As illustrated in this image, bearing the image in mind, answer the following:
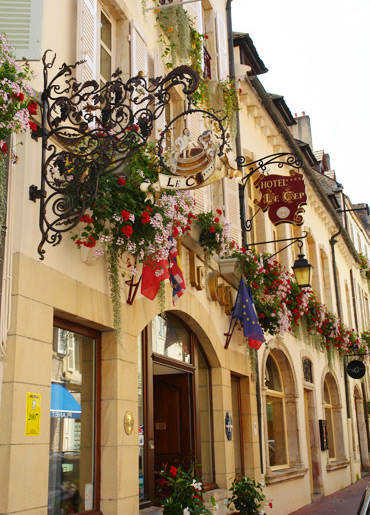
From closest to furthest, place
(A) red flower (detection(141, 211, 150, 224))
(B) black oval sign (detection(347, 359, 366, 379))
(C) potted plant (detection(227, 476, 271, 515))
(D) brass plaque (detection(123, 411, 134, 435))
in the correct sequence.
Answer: (A) red flower (detection(141, 211, 150, 224))
(D) brass plaque (detection(123, 411, 134, 435))
(C) potted plant (detection(227, 476, 271, 515))
(B) black oval sign (detection(347, 359, 366, 379))

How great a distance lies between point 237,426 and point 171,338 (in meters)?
2.54

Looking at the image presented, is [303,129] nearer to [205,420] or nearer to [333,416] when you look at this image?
[333,416]

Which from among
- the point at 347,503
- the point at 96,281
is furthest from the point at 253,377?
the point at 96,281

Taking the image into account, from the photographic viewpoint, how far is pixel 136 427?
6.25m

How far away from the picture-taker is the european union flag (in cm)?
894

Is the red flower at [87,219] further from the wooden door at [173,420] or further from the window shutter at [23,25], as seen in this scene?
the wooden door at [173,420]

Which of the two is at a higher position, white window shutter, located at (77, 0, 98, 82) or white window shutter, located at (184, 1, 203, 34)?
white window shutter, located at (184, 1, 203, 34)

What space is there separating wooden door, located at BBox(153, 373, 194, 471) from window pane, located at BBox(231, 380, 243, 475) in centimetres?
160

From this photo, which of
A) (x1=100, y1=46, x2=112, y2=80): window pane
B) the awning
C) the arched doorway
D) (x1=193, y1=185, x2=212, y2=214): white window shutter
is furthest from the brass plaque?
(x1=100, y1=46, x2=112, y2=80): window pane

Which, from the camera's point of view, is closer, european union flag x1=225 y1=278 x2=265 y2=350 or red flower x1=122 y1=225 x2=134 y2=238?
red flower x1=122 y1=225 x2=134 y2=238

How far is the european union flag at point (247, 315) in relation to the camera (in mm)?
8938

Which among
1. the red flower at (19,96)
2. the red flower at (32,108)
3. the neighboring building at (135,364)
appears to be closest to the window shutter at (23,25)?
the neighboring building at (135,364)

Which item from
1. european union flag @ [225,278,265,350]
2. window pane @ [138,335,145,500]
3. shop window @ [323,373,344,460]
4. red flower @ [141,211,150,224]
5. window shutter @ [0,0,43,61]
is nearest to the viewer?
window shutter @ [0,0,43,61]

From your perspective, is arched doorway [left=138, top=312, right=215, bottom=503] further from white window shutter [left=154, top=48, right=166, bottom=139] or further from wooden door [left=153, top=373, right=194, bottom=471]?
white window shutter [left=154, top=48, right=166, bottom=139]
